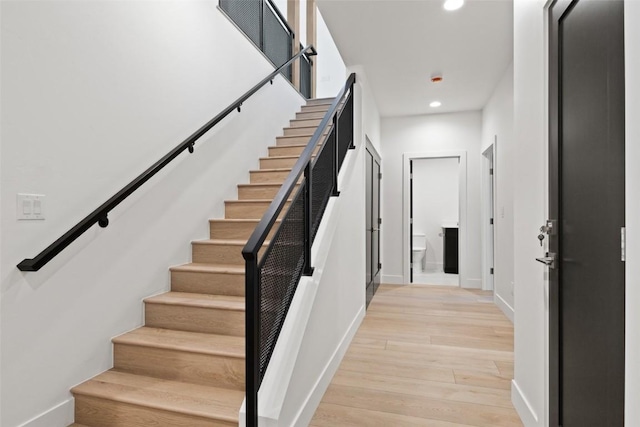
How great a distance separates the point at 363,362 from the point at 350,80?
250 centimetres

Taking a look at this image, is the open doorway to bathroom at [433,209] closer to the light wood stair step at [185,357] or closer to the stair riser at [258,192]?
the stair riser at [258,192]

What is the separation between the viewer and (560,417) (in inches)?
60.1

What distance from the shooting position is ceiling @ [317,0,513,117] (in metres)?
A: 2.67

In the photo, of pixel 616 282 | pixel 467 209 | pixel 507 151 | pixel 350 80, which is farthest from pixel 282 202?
pixel 467 209

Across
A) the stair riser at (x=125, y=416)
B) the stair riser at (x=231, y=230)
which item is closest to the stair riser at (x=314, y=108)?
the stair riser at (x=231, y=230)

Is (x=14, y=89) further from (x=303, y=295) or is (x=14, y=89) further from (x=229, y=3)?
(x=229, y=3)

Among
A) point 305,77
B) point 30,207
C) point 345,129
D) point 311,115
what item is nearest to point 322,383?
point 30,207

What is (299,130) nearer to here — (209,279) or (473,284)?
(209,279)

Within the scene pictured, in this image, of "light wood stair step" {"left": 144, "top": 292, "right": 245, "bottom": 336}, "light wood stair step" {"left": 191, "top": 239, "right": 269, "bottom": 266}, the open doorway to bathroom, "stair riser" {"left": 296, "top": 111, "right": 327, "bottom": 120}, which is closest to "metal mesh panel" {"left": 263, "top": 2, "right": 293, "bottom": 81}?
"stair riser" {"left": 296, "top": 111, "right": 327, "bottom": 120}

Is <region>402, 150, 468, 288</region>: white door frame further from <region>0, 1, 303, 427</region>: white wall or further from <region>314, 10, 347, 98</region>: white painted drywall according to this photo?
<region>0, 1, 303, 427</region>: white wall

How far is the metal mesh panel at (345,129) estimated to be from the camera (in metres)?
2.85

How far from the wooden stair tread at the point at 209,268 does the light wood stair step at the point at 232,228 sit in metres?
0.36

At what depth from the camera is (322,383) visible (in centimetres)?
216

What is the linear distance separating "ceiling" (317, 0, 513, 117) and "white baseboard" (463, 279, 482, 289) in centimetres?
265
